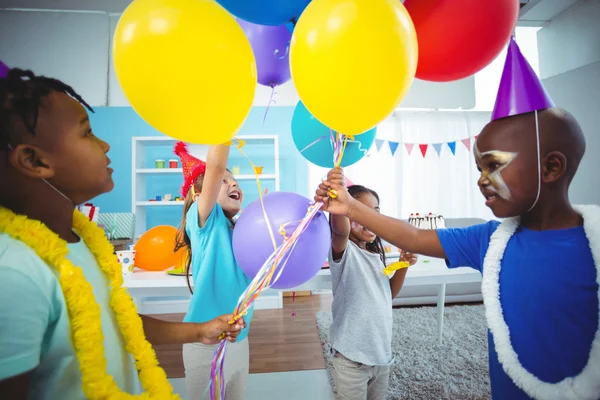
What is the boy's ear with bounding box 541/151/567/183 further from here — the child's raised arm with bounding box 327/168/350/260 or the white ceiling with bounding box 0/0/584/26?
the white ceiling with bounding box 0/0/584/26

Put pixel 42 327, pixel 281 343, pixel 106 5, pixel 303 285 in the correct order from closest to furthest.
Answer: pixel 42 327, pixel 303 285, pixel 281 343, pixel 106 5

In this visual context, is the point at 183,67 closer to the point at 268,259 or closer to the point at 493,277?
the point at 268,259

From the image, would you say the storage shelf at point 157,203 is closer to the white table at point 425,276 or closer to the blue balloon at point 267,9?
the white table at point 425,276

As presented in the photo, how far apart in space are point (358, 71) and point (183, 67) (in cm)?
36

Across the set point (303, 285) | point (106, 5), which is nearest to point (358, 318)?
point (303, 285)

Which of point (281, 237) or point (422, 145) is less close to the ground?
point (422, 145)

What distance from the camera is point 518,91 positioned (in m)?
0.79

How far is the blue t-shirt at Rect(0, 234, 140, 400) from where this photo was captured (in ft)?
1.61

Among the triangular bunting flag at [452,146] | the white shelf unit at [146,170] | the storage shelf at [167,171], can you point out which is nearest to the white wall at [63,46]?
the white shelf unit at [146,170]

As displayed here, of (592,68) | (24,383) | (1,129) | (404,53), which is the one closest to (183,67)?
(1,129)

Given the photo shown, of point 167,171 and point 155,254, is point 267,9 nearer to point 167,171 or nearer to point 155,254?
point 155,254

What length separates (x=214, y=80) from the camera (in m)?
0.75

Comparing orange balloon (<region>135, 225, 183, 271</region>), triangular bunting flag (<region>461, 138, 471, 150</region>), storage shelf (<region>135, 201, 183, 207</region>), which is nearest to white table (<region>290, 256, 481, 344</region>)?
orange balloon (<region>135, 225, 183, 271</region>)

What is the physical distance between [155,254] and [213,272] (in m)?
1.02
